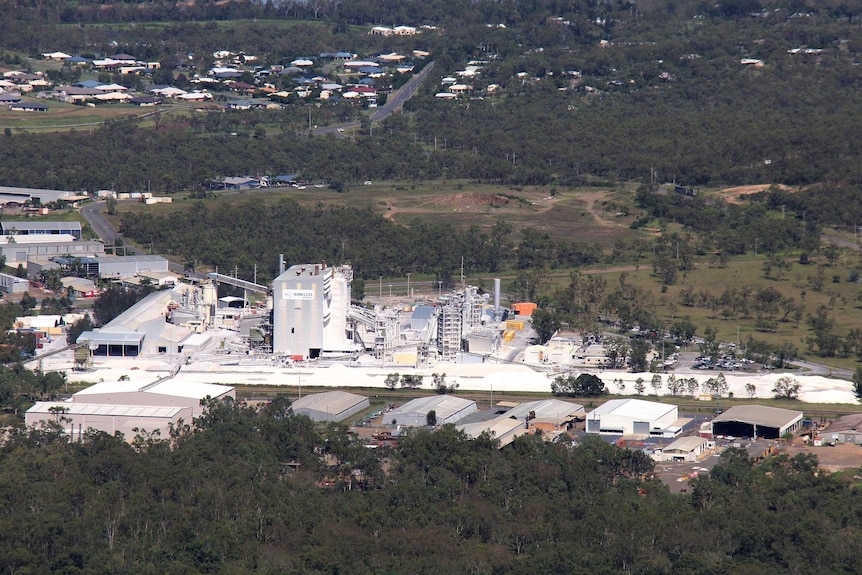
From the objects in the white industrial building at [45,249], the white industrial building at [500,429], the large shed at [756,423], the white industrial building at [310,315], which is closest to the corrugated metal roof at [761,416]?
the large shed at [756,423]

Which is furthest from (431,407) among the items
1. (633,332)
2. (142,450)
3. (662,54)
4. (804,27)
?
(804,27)

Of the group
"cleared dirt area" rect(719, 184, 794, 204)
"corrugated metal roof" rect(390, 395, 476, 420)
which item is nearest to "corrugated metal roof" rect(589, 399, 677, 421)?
"corrugated metal roof" rect(390, 395, 476, 420)

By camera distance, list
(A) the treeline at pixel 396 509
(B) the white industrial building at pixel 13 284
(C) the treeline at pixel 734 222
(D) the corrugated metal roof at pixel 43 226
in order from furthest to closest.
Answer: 1. (C) the treeline at pixel 734 222
2. (D) the corrugated metal roof at pixel 43 226
3. (B) the white industrial building at pixel 13 284
4. (A) the treeline at pixel 396 509

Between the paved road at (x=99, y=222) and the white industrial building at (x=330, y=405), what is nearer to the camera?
the white industrial building at (x=330, y=405)

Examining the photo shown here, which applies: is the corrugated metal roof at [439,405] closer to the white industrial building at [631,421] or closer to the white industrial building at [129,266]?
the white industrial building at [631,421]

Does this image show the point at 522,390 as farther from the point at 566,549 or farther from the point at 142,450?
the point at 566,549

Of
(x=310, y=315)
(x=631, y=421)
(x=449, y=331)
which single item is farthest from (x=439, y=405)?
(x=310, y=315)
